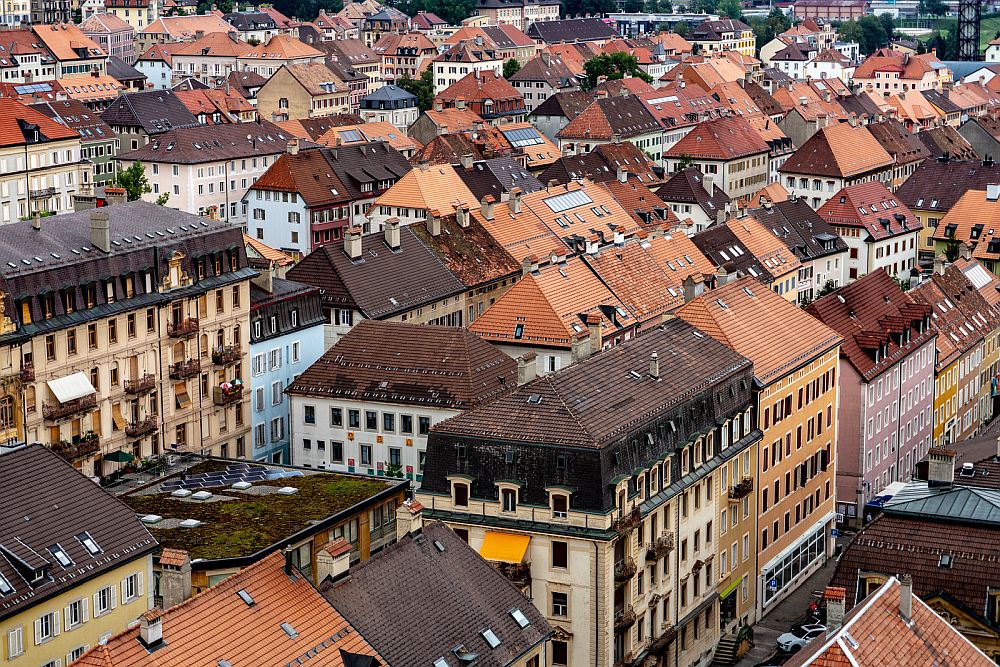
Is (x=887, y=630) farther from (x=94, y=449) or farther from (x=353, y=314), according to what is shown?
(x=353, y=314)

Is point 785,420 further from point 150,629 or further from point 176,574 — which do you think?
point 150,629

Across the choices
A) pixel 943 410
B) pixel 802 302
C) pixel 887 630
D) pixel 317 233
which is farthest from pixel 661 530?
pixel 317 233

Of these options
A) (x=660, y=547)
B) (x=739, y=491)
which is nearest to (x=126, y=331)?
(x=660, y=547)

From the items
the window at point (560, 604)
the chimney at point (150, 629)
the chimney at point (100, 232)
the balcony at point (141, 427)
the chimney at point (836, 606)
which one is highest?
the chimney at point (100, 232)

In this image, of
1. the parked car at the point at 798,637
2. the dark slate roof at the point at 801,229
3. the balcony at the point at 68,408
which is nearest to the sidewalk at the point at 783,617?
the parked car at the point at 798,637

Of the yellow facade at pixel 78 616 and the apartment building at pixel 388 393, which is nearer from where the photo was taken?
the yellow facade at pixel 78 616

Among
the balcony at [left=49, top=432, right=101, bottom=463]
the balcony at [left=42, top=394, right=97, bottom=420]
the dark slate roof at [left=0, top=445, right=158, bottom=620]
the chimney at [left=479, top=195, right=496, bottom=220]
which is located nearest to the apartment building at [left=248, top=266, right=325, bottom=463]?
the balcony at [left=42, top=394, right=97, bottom=420]

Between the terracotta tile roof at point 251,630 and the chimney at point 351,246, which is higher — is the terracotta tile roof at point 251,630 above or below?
below

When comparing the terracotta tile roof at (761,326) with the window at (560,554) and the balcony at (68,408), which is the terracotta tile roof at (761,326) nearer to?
the window at (560,554)
